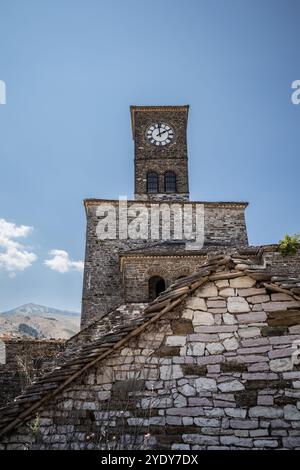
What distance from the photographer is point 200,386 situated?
477 cm

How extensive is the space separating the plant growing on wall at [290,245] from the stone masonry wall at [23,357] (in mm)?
8260

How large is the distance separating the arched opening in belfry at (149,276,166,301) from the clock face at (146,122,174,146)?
11.0 metres

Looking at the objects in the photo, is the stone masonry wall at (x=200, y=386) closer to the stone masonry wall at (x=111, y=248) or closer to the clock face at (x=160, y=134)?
the stone masonry wall at (x=111, y=248)

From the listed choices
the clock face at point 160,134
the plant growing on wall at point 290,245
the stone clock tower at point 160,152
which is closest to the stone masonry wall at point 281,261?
the plant growing on wall at point 290,245

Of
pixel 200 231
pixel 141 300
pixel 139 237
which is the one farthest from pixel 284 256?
pixel 139 237

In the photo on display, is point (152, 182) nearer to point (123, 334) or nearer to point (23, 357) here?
point (23, 357)

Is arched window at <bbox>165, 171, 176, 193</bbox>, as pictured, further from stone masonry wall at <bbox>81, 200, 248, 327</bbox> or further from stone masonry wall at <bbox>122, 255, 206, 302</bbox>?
stone masonry wall at <bbox>122, 255, 206, 302</bbox>

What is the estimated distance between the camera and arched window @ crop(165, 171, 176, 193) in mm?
22750

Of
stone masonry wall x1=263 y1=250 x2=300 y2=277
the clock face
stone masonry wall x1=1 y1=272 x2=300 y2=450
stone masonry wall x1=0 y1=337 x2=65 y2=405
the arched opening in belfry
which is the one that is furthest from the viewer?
the clock face

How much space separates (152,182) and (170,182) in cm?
104

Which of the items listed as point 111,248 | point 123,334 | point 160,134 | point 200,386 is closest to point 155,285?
point 111,248

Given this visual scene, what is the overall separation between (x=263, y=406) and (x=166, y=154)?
796 inches

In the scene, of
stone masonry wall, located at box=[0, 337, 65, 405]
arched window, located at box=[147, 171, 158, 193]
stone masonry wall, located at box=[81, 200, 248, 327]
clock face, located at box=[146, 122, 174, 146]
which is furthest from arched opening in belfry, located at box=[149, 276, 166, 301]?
clock face, located at box=[146, 122, 174, 146]

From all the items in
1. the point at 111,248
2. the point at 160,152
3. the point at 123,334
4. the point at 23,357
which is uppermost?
the point at 160,152
